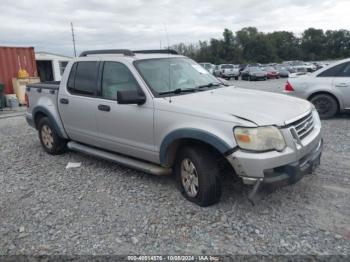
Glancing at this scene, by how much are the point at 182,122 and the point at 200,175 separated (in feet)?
2.02

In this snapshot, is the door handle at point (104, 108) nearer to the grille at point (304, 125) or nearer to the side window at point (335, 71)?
the grille at point (304, 125)

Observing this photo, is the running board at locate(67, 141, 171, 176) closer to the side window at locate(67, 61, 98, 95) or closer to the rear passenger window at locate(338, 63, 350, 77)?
the side window at locate(67, 61, 98, 95)

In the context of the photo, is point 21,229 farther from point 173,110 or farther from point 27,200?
point 173,110

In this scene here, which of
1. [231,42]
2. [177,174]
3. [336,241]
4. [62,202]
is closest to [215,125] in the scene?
[177,174]

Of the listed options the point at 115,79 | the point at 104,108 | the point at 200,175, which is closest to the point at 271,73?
the point at 115,79

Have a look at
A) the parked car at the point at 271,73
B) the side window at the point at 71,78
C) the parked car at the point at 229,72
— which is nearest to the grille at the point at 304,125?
the side window at the point at 71,78

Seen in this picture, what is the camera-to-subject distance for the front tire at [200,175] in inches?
140

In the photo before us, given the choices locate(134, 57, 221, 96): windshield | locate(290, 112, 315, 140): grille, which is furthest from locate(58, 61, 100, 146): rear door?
locate(290, 112, 315, 140): grille

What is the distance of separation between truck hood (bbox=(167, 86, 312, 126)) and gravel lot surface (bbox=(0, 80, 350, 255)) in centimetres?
105

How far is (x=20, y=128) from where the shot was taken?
9422 mm

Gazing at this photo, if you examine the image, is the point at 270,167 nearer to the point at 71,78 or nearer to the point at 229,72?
the point at 71,78

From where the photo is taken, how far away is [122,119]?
4.32 metres

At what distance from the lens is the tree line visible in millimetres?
69562

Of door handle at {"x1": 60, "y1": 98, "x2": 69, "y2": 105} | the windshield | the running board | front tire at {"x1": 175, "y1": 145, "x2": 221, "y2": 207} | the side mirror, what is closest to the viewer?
front tire at {"x1": 175, "y1": 145, "x2": 221, "y2": 207}
